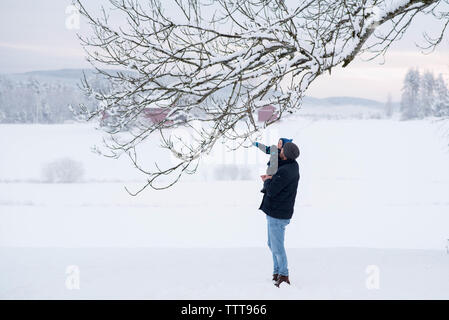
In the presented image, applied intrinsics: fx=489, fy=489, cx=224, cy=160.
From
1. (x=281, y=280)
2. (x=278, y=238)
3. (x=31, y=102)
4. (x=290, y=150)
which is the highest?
(x=31, y=102)

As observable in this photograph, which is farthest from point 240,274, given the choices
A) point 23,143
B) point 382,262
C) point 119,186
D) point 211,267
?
point 23,143

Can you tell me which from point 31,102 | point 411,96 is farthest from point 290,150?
A: point 411,96

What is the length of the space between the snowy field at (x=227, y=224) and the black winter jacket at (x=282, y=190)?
1.00 meters

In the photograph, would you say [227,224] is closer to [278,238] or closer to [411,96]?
[278,238]

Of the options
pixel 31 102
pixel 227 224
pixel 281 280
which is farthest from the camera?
pixel 31 102

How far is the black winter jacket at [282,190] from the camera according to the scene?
18.8ft

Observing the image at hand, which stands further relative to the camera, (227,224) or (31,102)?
→ (31,102)

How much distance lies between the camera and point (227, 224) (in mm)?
17469

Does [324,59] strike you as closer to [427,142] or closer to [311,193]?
[311,193]

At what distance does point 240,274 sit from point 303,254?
6.71 ft

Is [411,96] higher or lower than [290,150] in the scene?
higher

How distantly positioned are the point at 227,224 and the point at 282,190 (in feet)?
38.9

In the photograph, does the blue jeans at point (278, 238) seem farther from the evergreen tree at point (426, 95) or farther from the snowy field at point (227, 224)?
the evergreen tree at point (426, 95)

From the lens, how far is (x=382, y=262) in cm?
796
